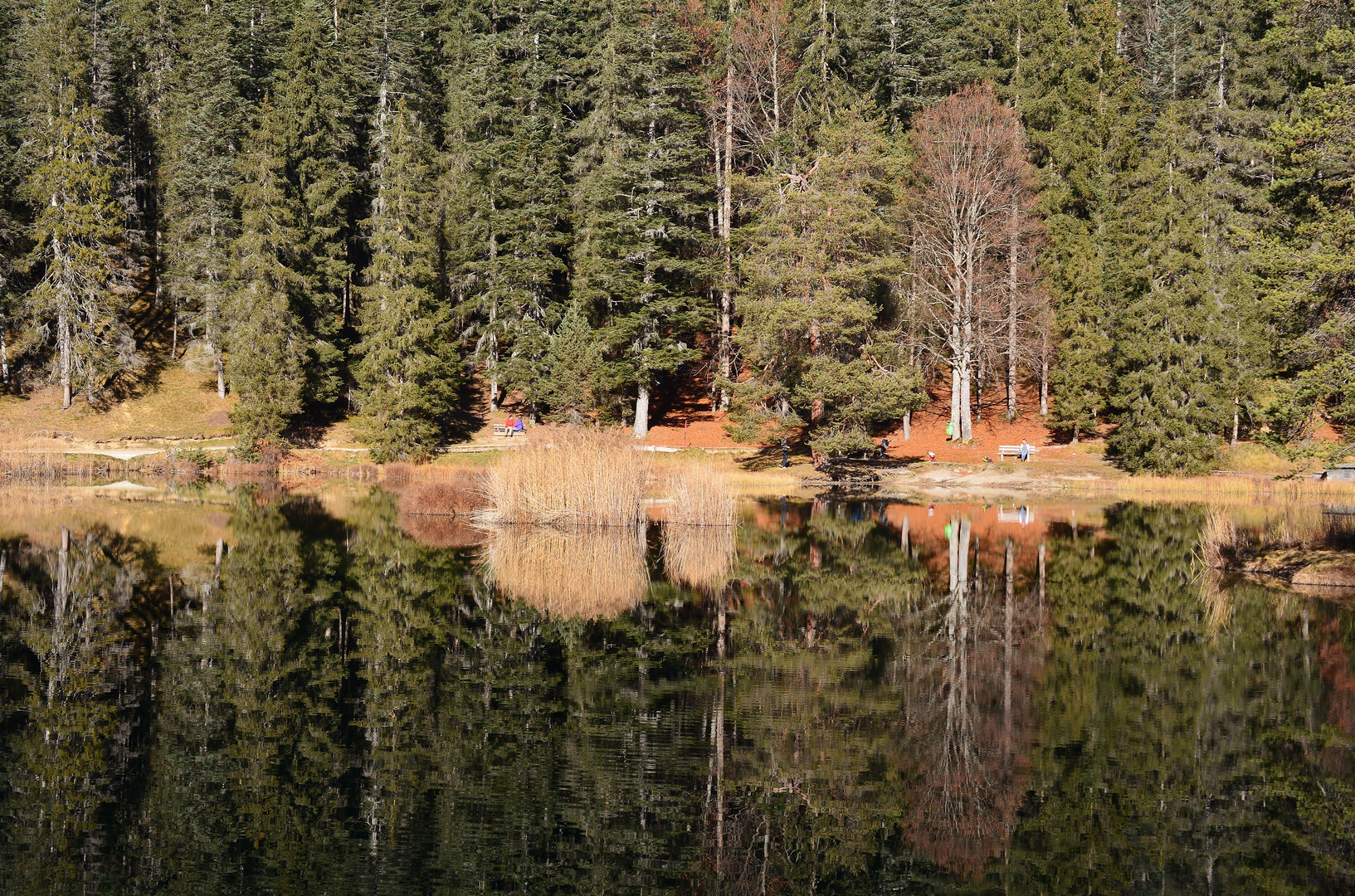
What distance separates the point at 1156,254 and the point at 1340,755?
37.2 metres

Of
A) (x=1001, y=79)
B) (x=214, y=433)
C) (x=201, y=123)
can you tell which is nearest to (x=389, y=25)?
(x=201, y=123)

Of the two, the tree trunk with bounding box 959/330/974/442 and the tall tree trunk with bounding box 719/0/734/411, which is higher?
the tall tree trunk with bounding box 719/0/734/411

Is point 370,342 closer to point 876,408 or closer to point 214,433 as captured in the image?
point 214,433

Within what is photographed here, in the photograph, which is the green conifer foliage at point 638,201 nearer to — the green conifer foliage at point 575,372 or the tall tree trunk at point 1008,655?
the green conifer foliage at point 575,372

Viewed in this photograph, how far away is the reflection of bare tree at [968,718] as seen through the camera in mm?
10070

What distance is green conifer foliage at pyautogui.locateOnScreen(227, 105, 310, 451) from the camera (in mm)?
49750

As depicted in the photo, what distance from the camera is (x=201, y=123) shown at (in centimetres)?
5862

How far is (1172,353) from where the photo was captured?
4384cm

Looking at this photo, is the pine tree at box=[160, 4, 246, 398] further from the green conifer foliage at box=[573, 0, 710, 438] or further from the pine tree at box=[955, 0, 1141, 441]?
the pine tree at box=[955, 0, 1141, 441]

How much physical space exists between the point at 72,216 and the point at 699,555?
147 ft

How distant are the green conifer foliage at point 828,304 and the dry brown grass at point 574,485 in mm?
15737

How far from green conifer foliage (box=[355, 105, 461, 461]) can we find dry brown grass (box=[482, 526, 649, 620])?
22375 millimetres

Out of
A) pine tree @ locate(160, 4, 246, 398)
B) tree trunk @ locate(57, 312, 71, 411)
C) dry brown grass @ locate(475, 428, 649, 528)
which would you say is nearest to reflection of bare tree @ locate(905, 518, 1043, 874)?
dry brown grass @ locate(475, 428, 649, 528)

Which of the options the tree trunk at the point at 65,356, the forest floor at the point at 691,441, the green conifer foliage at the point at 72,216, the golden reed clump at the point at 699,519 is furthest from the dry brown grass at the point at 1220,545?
the tree trunk at the point at 65,356
